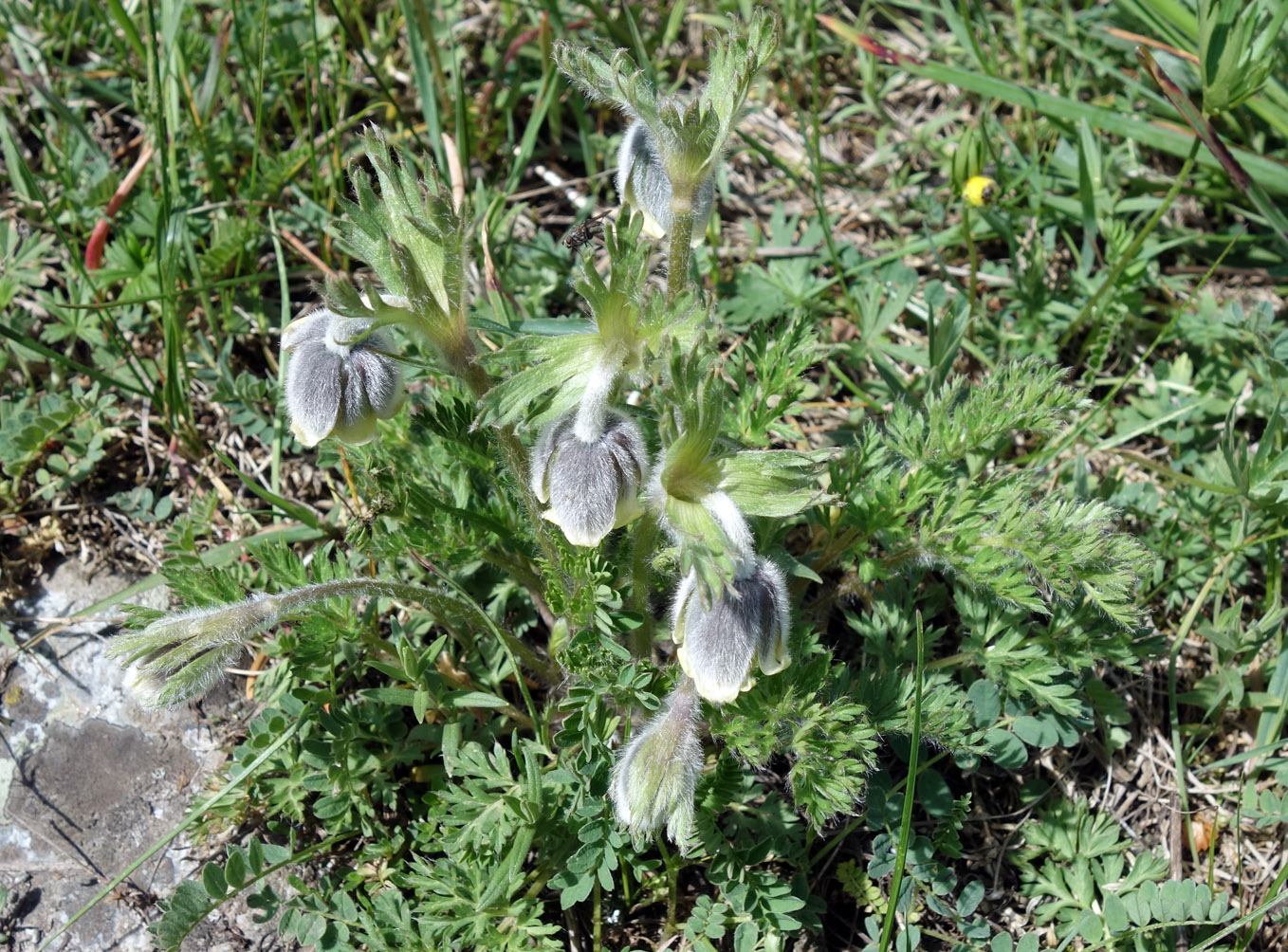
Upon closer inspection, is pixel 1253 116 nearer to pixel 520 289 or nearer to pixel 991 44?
pixel 991 44

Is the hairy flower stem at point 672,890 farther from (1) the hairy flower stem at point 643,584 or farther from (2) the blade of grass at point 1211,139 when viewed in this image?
(2) the blade of grass at point 1211,139

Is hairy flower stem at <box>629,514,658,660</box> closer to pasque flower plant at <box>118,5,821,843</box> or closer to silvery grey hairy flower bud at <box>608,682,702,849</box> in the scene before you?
pasque flower plant at <box>118,5,821,843</box>

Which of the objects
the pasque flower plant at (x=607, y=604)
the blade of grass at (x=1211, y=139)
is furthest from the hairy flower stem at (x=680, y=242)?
the blade of grass at (x=1211, y=139)

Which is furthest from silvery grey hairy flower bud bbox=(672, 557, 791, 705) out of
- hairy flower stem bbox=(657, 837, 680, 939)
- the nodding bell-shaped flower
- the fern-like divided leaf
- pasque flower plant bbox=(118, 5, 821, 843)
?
the fern-like divided leaf

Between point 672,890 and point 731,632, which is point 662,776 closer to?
point 731,632

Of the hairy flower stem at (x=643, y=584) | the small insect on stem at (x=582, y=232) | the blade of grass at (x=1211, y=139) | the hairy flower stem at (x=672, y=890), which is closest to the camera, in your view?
the hairy flower stem at (x=643, y=584)

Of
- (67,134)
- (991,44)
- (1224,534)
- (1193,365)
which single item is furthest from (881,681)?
(67,134)
